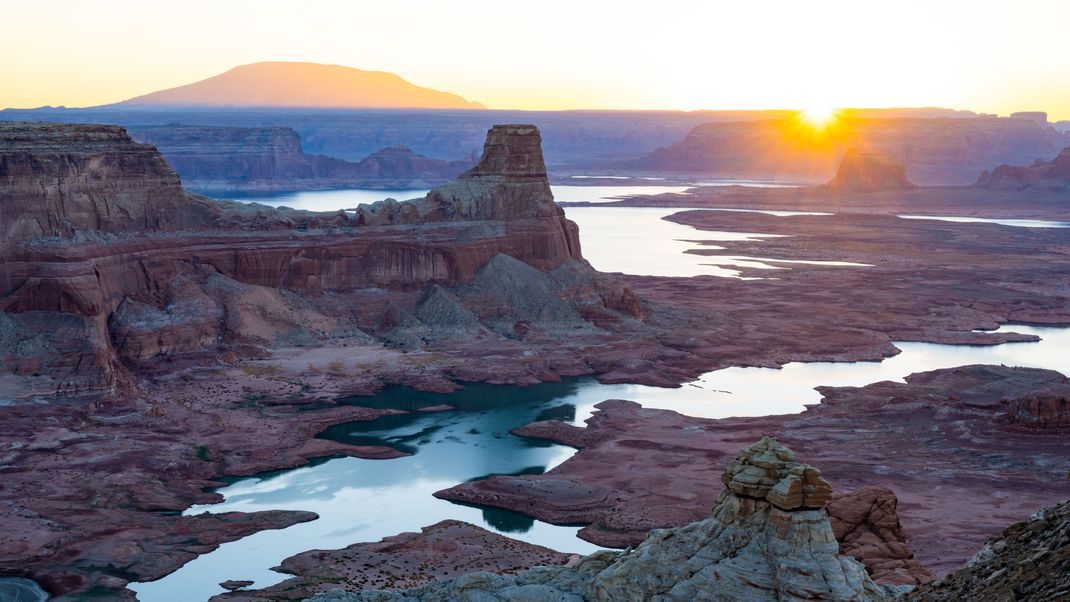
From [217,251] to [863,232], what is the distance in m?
104

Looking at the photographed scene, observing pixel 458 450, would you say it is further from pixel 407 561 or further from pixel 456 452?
pixel 407 561

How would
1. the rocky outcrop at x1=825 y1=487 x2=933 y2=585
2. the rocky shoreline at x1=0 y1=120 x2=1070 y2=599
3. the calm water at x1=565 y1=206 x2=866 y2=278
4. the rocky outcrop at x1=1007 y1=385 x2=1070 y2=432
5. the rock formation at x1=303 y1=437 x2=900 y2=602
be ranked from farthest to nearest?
the calm water at x1=565 y1=206 x2=866 y2=278 < the rocky outcrop at x1=1007 y1=385 x2=1070 y2=432 < the rocky shoreline at x1=0 y1=120 x2=1070 y2=599 < the rocky outcrop at x1=825 y1=487 x2=933 y2=585 < the rock formation at x1=303 y1=437 x2=900 y2=602

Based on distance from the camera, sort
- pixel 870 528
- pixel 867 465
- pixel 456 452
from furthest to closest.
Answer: pixel 456 452 < pixel 867 465 < pixel 870 528

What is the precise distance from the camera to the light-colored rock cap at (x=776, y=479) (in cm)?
2303

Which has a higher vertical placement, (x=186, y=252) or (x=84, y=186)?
(x=84, y=186)

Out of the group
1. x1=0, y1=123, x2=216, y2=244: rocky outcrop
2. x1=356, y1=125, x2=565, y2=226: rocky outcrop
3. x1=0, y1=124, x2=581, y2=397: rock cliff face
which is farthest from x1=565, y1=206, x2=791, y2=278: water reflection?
x1=0, y1=123, x2=216, y2=244: rocky outcrop

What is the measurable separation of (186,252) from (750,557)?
5209cm

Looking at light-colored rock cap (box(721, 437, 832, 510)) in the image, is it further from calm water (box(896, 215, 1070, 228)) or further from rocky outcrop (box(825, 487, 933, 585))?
calm water (box(896, 215, 1070, 228))

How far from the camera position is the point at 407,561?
3834 centimetres

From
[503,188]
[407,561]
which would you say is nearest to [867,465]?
[407,561]

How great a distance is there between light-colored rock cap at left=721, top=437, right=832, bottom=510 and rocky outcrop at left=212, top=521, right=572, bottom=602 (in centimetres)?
1370

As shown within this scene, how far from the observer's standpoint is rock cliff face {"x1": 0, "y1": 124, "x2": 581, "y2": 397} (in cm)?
5984

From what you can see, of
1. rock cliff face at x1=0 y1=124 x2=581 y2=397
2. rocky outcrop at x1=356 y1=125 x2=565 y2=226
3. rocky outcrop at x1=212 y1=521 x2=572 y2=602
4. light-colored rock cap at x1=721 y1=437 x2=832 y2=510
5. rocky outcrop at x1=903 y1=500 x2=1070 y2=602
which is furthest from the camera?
rocky outcrop at x1=356 y1=125 x2=565 y2=226

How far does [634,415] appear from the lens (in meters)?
59.6
